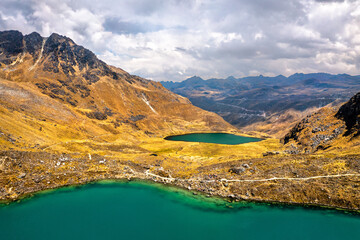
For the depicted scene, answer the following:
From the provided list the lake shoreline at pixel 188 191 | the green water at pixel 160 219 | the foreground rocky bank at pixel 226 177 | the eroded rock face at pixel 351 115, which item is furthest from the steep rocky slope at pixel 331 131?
the green water at pixel 160 219

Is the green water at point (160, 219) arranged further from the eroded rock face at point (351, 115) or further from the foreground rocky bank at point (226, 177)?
the eroded rock face at point (351, 115)

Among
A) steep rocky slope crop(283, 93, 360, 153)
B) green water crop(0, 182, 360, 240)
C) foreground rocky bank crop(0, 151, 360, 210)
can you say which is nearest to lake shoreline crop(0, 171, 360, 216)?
foreground rocky bank crop(0, 151, 360, 210)

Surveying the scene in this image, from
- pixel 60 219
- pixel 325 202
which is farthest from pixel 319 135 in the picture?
pixel 60 219

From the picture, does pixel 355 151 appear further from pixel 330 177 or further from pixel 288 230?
pixel 288 230

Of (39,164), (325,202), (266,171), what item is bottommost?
(325,202)

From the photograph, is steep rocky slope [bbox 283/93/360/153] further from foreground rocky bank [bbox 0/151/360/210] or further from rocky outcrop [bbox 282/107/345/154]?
foreground rocky bank [bbox 0/151/360/210]

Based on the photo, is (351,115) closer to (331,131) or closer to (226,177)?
(331,131)
